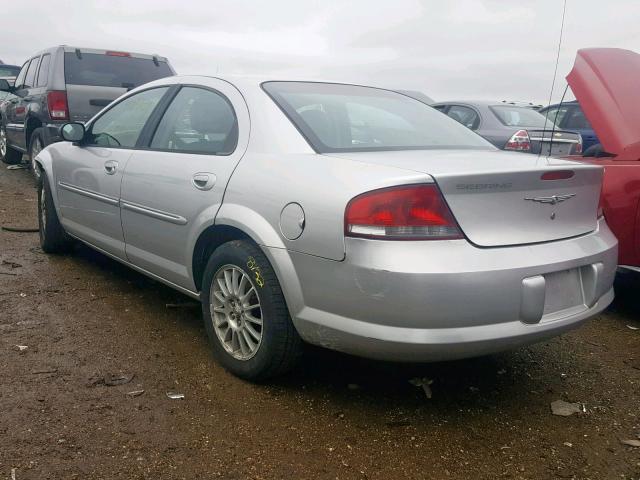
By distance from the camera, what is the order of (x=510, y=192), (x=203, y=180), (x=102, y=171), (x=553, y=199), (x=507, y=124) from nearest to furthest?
(x=510, y=192)
(x=553, y=199)
(x=203, y=180)
(x=102, y=171)
(x=507, y=124)

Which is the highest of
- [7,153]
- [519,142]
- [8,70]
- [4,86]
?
[8,70]

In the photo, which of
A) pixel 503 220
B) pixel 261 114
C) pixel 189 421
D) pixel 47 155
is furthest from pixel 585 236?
pixel 47 155

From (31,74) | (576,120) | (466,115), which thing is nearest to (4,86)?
(31,74)

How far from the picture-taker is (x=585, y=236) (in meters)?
2.89

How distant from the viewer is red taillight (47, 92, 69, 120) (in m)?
7.93

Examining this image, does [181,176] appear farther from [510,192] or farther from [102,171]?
[510,192]

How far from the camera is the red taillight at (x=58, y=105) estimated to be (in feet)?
26.0

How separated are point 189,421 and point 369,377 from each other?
38.5 inches

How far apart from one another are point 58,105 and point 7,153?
150 inches

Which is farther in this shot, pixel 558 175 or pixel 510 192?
pixel 558 175

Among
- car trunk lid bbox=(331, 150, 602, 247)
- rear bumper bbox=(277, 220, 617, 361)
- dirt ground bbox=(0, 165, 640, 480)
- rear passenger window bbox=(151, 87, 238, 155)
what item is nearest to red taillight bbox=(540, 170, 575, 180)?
car trunk lid bbox=(331, 150, 602, 247)

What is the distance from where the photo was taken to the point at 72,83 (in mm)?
8047

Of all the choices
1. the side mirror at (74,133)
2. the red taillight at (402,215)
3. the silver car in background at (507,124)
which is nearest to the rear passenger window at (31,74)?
the side mirror at (74,133)

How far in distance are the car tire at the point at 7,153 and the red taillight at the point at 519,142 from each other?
8265 millimetres
